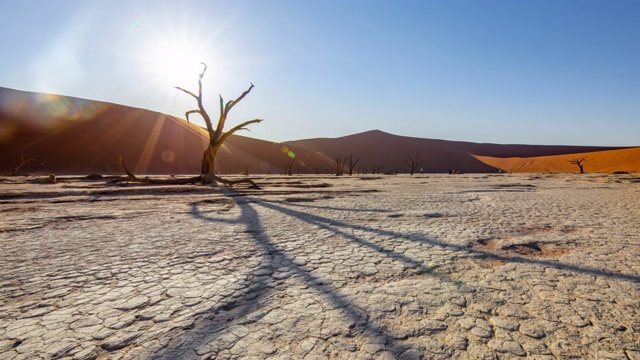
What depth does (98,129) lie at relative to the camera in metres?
46.6

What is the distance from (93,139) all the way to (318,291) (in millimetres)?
53855

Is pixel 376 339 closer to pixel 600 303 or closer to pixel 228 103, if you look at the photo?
pixel 600 303

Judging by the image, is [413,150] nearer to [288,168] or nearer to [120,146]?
[288,168]

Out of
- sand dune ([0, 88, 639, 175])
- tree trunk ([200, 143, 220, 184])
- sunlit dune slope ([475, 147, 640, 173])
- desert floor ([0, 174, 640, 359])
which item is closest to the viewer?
desert floor ([0, 174, 640, 359])

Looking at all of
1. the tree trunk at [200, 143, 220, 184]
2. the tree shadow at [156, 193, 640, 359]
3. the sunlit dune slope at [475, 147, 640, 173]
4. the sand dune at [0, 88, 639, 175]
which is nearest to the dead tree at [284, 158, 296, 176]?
the sand dune at [0, 88, 639, 175]

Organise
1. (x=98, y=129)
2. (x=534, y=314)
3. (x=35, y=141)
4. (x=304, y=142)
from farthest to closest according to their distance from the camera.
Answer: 1. (x=304, y=142)
2. (x=98, y=129)
3. (x=35, y=141)
4. (x=534, y=314)

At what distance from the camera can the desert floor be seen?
1.44 m

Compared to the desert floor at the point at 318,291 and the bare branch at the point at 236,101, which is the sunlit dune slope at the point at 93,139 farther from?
the desert floor at the point at 318,291

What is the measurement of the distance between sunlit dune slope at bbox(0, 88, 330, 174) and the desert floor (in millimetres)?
36625

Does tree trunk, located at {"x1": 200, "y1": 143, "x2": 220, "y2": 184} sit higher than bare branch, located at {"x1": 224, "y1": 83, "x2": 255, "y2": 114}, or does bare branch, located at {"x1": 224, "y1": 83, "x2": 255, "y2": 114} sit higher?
bare branch, located at {"x1": 224, "y1": 83, "x2": 255, "y2": 114}

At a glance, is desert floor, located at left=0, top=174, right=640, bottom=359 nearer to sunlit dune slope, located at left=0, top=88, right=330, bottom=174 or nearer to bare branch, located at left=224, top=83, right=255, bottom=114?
bare branch, located at left=224, top=83, right=255, bottom=114

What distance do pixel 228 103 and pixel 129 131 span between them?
150 ft

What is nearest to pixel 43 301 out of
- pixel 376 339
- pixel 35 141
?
pixel 376 339

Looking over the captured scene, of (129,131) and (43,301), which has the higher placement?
(129,131)
